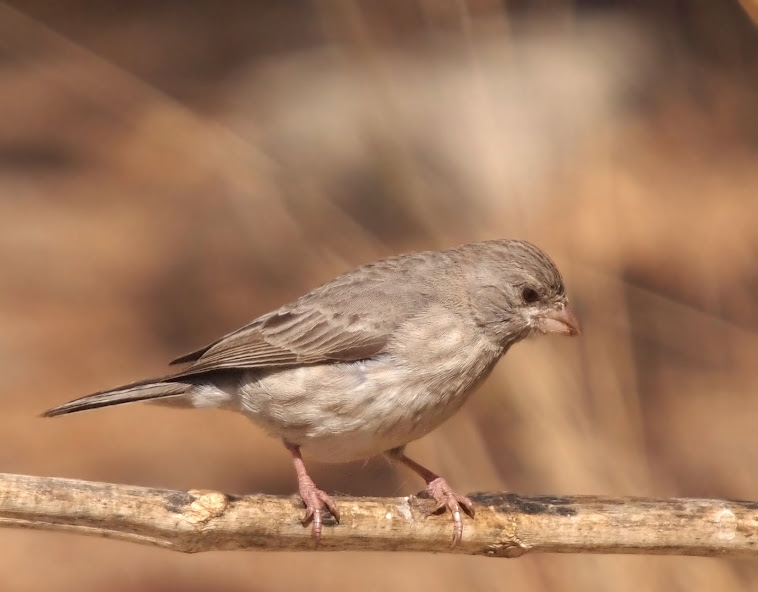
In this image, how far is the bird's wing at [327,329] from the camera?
3.79m

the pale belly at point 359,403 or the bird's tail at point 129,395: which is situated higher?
the bird's tail at point 129,395

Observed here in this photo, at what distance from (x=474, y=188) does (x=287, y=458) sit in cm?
296

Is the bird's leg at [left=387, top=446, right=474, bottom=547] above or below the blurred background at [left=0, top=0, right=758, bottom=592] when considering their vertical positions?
below

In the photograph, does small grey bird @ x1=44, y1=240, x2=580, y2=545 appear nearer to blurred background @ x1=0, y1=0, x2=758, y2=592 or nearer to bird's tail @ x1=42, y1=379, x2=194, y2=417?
bird's tail @ x1=42, y1=379, x2=194, y2=417

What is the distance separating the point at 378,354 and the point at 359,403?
0.24 m

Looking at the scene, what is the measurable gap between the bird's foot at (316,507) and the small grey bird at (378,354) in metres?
0.04

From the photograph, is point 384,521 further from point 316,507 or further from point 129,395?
point 129,395

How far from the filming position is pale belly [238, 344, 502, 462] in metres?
→ 3.54

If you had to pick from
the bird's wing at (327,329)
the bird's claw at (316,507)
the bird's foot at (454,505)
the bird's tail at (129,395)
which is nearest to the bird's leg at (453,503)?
the bird's foot at (454,505)

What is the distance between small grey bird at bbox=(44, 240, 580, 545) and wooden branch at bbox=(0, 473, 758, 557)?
15 cm

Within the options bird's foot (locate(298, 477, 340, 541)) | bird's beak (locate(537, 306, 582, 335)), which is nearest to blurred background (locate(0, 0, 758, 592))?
bird's beak (locate(537, 306, 582, 335))

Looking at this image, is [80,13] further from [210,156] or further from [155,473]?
[155,473]

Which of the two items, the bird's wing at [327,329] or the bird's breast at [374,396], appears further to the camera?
the bird's wing at [327,329]

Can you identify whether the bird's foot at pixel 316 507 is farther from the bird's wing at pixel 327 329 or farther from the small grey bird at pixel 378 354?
the bird's wing at pixel 327 329
